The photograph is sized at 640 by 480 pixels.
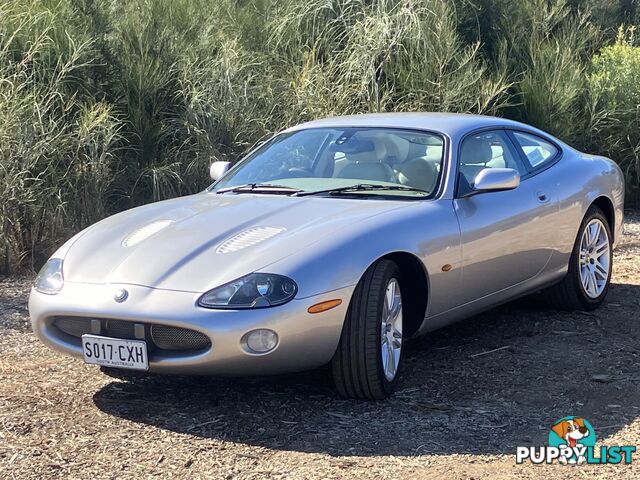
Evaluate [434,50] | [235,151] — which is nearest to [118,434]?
[235,151]

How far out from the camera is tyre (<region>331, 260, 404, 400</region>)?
176 inches

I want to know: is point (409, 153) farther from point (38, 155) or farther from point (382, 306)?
point (38, 155)

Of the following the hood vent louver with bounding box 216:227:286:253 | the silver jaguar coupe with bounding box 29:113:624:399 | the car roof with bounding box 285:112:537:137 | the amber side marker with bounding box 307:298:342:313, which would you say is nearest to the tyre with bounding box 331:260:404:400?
the silver jaguar coupe with bounding box 29:113:624:399

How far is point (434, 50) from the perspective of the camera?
11.8 m

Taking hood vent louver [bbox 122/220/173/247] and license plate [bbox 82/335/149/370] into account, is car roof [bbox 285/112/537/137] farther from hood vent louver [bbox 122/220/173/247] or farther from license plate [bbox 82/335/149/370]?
license plate [bbox 82/335/149/370]

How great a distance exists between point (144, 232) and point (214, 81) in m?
5.72

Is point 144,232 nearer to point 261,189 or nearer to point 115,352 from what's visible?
point 115,352

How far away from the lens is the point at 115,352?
4297 millimetres

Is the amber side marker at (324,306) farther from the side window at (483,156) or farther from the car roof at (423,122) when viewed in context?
the car roof at (423,122)

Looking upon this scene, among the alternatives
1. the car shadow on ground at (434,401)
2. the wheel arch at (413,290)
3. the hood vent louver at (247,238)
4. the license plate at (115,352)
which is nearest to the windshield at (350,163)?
Answer: the wheel arch at (413,290)

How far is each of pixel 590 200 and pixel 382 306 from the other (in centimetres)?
255

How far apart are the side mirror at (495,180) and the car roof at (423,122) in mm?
445

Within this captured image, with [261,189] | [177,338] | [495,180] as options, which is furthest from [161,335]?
[495,180]

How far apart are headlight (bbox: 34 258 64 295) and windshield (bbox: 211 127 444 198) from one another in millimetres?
1362
